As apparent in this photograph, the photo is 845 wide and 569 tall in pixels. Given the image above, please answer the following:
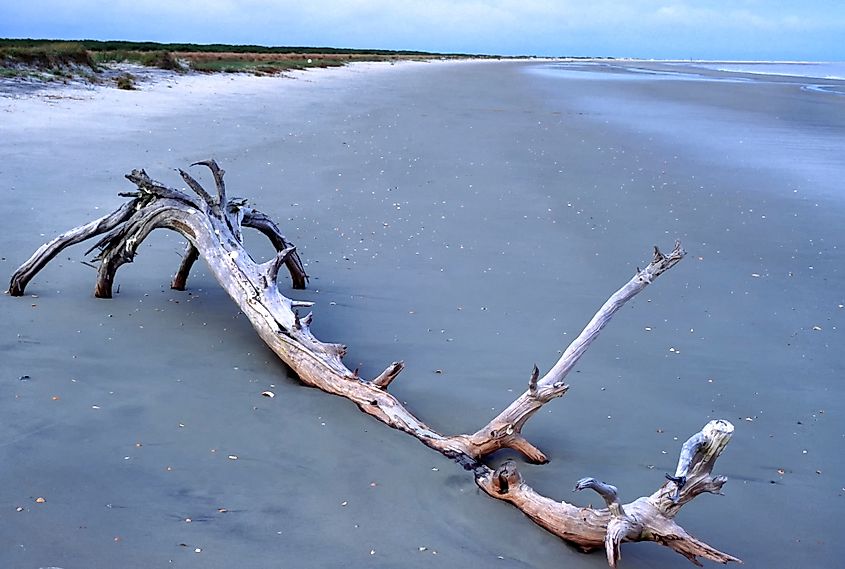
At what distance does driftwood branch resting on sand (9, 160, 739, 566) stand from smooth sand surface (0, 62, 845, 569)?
0.33 ft

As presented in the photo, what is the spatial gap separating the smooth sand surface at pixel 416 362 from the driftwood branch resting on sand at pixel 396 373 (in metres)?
0.10

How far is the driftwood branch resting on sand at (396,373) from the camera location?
2744 millimetres

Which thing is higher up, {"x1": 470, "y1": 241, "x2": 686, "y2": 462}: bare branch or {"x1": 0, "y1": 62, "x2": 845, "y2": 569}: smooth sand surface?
{"x1": 470, "y1": 241, "x2": 686, "y2": 462}: bare branch

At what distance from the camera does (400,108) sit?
18250mm

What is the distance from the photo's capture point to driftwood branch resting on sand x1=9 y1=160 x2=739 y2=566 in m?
2.74

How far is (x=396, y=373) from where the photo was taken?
3.89 metres

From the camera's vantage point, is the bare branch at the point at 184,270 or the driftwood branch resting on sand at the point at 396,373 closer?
the driftwood branch resting on sand at the point at 396,373

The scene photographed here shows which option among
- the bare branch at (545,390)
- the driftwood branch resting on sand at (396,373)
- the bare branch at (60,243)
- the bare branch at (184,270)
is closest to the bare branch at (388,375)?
the driftwood branch resting on sand at (396,373)

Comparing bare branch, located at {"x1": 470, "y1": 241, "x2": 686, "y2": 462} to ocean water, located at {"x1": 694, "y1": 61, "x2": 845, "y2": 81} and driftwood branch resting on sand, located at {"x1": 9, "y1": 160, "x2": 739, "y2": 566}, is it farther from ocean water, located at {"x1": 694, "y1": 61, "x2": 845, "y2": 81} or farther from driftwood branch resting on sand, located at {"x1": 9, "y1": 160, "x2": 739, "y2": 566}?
ocean water, located at {"x1": 694, "y1": 61, "x2": 845, "y2": 81}

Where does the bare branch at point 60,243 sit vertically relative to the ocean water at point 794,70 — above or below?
below

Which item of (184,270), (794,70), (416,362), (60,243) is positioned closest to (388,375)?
(416,362)

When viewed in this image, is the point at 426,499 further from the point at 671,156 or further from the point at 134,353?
the point at 671,156

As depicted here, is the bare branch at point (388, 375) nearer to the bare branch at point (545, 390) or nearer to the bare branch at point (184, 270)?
the bare branch at point (545, 390)

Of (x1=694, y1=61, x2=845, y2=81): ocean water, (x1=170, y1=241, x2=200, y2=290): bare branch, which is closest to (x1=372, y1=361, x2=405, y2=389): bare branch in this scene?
(x1=170, y1=241, x2=200, y2=290): bare branch
